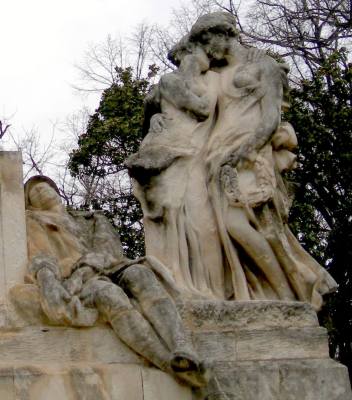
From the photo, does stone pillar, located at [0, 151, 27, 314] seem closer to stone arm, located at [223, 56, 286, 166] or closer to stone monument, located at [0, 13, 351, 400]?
stone monument, located at [0, 13, 351, 400]

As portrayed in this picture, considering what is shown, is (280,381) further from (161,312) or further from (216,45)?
(216,45)

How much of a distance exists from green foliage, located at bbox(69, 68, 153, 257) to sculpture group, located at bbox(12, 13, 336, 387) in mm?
8058

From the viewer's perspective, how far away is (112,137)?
69.6 feet

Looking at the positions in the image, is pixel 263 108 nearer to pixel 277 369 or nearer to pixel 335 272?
pixel 277 369

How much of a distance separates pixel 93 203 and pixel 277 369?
1111 centimetres

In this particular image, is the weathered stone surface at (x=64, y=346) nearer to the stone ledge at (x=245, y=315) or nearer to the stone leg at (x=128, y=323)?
the stone leg at (x=128, y=323)

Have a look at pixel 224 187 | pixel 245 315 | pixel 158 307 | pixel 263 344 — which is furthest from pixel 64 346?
pixel 224 187

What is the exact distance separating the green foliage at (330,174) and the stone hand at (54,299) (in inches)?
393

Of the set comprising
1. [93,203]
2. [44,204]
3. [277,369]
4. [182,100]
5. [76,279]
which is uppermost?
[93,203]

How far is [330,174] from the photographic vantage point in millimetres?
21359

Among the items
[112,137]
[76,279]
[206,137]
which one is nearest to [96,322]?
[76,279]

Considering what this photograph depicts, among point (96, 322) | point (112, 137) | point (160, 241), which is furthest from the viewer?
point (112, 137)

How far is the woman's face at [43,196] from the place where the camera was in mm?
11906

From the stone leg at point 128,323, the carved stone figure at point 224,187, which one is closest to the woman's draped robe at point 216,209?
the carved stone figure at point 224,187
